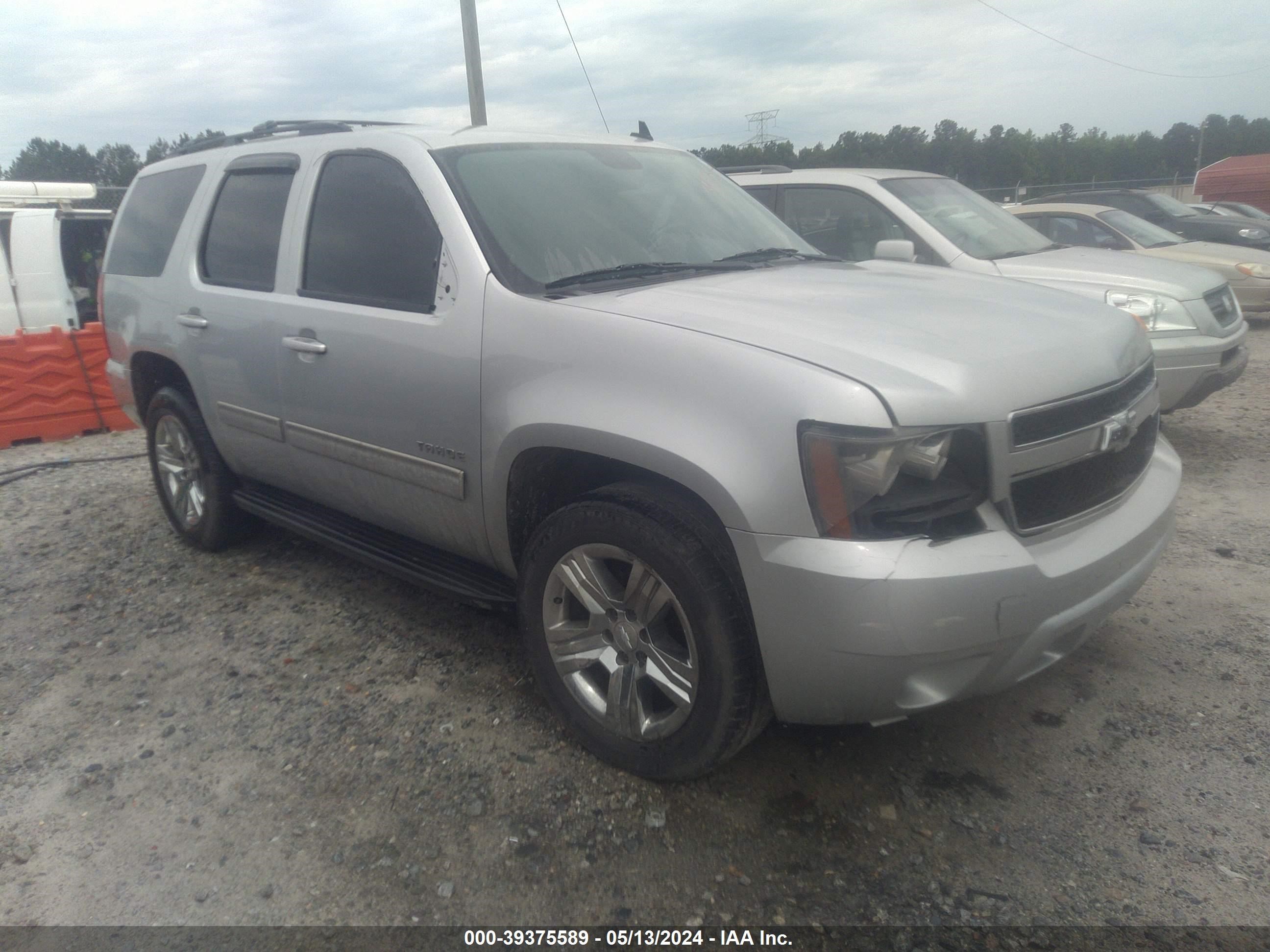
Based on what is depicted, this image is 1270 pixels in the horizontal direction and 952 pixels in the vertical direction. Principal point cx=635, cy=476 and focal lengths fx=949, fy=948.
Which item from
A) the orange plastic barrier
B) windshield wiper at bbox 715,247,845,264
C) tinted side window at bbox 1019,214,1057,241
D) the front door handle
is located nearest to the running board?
the front door handle

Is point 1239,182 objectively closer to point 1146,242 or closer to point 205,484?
point 1146,242

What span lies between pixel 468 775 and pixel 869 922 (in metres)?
1.21

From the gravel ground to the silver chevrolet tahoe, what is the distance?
1.06 ft

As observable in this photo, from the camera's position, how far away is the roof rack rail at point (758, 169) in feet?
23.1

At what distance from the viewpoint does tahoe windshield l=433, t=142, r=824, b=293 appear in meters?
3.01

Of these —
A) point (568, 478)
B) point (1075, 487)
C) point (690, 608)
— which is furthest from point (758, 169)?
point (690, 608)

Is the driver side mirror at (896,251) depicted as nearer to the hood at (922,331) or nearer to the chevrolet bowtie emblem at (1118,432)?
the hood at (922,331)

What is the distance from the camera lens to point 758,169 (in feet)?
23.6

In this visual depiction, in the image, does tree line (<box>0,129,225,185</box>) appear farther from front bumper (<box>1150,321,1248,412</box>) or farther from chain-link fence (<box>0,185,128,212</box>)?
front bumper (<box>1150,321,1248,412</box>)

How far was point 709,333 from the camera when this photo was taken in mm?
2391

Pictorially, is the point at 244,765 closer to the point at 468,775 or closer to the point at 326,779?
the point at 326,779

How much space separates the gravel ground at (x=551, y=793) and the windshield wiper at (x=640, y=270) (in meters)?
1.40

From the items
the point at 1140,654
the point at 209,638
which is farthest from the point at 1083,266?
the point at 209,638

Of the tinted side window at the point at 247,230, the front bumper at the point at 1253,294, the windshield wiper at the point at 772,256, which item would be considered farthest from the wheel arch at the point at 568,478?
the front bumper at the point at 1253,294
